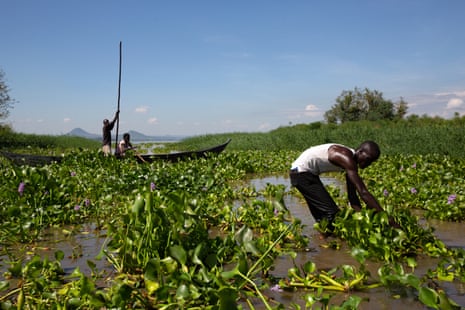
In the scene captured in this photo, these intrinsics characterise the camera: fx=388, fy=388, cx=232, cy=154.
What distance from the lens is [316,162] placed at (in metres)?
4.03

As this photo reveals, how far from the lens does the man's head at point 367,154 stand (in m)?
3.51

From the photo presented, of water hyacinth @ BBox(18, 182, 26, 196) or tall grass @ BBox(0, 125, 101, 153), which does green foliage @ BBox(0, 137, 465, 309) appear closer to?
water hyacinth @ BBox(18, 182, 26, 196)

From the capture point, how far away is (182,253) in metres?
2.42

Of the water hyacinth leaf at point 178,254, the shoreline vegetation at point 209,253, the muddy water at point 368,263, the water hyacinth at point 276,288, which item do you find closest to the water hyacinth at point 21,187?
the shoreline vegetation at point 209,253

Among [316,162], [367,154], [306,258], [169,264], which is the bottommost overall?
[306,258]

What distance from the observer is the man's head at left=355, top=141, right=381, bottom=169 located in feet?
11.5

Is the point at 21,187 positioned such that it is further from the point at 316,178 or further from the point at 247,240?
the point at 316,178

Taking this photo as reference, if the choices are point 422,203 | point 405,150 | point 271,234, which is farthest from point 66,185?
point 405,150

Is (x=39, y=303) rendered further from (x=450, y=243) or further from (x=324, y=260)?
(x=450, y=243)

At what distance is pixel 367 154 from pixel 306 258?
3.61ft

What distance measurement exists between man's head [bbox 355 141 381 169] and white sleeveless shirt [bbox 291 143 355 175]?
359 millimetres

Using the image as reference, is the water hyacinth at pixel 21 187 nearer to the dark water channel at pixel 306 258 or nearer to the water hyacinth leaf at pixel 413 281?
the dark water channel at pixel 306 258

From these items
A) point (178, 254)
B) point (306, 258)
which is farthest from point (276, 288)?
point (306, 258)

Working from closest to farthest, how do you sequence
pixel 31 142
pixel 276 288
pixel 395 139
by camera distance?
pixel 276 288, pixel 395 139, pixel 31 142
